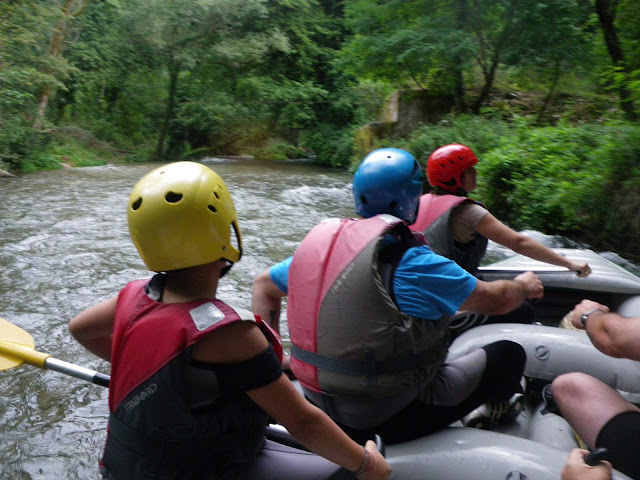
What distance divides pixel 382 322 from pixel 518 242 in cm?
158

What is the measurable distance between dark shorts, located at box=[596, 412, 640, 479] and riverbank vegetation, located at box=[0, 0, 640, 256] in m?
5.14

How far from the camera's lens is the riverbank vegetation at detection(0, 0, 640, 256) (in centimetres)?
754

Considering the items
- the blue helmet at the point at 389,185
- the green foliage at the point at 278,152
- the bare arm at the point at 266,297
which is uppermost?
the blue helmet at the point at 389,185

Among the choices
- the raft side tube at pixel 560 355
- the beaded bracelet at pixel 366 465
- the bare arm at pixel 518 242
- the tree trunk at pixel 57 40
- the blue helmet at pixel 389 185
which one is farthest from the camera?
the tree trunk at pixel 57 40

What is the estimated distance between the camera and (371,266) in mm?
1727

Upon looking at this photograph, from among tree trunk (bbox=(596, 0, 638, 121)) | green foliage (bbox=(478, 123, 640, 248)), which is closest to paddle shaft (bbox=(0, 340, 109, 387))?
green foliage (bbox=(478, 123, 640, 248))

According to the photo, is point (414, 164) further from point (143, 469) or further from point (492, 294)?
point (143, 469)

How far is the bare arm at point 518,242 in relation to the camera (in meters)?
2.90

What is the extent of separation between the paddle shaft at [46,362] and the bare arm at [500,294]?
52.0 inches

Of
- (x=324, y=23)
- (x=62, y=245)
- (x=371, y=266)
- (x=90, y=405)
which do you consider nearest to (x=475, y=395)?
(x=371, y=266)

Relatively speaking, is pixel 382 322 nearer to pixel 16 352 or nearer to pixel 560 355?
pixel 560 355

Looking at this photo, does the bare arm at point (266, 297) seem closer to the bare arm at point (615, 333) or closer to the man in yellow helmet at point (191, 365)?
the man in yellow helmet at point (191, 365)

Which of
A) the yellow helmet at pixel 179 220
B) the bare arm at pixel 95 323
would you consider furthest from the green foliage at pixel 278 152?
the yellow helmet at pixel 179 220

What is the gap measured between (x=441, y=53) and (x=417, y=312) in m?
11.6
